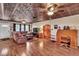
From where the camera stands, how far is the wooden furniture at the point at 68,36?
322 centimetres

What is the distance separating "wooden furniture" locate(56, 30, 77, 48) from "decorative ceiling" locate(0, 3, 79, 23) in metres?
0.36

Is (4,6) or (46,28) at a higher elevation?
(4,6)

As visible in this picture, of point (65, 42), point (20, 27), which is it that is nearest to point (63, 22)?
point (65, 42)

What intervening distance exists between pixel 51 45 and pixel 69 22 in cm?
63

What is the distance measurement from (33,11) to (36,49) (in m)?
0.83

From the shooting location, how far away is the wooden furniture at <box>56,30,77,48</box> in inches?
127

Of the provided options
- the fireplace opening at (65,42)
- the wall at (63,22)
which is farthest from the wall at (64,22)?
the fireplace opening at (65,42)

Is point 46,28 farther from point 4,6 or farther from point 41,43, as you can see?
point 4,6

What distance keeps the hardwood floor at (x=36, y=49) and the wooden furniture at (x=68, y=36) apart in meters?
0.12

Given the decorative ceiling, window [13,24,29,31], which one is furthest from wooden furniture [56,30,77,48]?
window [13,24,29,31]

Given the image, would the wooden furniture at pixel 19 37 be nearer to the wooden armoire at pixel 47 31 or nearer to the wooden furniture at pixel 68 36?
the wooden armoire at pixel 47 31

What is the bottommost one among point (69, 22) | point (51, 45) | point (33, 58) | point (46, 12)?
point (33, 58)

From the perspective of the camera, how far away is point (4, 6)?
3.20 meters

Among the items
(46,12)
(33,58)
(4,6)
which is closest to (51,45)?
(33,58)
